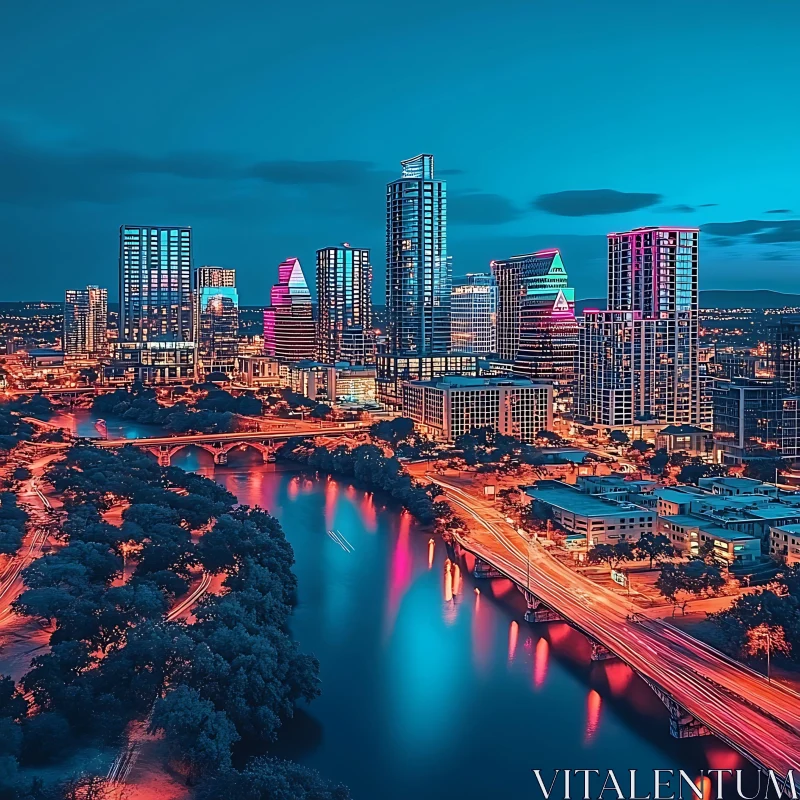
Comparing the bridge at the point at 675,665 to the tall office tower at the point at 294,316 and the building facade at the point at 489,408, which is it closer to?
the building facade at the point at 489,408

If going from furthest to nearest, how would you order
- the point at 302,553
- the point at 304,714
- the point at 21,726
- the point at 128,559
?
the point at 302,553, the point at 128,559, the point at 304,714, the point at 21,726

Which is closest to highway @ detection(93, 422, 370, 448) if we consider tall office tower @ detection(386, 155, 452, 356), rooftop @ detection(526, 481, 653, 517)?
tall office tower @ detection(386, 155, 452, 356)

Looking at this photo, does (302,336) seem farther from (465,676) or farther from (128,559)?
(465,676)

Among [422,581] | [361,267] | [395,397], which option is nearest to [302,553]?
[422,581]

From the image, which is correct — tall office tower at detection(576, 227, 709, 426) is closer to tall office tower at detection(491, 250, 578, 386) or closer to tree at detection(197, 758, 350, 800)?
tall office tower at detection(491, 250, 578, 386)

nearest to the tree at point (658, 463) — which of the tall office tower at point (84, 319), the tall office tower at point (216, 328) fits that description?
the tall office tower at point (216, 328)
